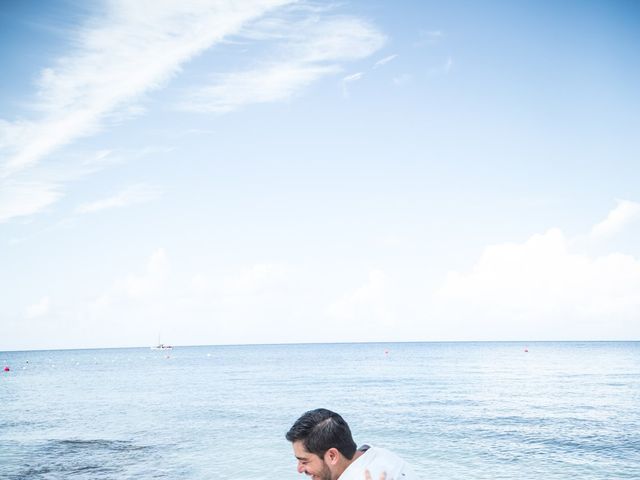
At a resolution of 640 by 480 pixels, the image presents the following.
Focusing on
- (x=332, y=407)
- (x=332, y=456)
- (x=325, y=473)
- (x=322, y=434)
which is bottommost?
(x=332, y=407)

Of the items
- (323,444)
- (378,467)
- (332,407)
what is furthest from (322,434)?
(332,407)

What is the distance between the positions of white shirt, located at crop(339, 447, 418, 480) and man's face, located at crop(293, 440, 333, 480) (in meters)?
0.31

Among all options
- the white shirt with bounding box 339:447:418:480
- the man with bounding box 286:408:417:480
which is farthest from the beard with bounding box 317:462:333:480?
the white shirt with bounding box 339:447:418:480

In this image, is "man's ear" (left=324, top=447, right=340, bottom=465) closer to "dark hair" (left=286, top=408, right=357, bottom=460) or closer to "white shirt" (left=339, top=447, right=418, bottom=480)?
"dark hair" (left=286, top=408, right=357, bottom=460)

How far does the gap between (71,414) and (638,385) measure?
43729mm

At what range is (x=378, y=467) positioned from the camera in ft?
9.62

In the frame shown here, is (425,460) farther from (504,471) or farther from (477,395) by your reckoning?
(477,395)

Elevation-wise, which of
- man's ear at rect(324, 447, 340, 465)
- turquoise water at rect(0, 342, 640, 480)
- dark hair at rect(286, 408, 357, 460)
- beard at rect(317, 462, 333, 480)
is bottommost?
turquoise water at rect(0, 342, 640, 480)

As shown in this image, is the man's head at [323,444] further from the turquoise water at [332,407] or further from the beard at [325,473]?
the turquoise water at [332,407]

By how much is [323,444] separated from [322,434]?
0.06 metres

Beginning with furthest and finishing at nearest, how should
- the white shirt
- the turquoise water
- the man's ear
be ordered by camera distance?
the turquoise water, the man's ear, the white shirt

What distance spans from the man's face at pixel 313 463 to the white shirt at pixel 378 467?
12.1 inches

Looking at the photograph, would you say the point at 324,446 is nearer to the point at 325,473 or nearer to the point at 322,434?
the point at 322,434

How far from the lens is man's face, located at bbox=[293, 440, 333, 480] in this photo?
11.1 ft
